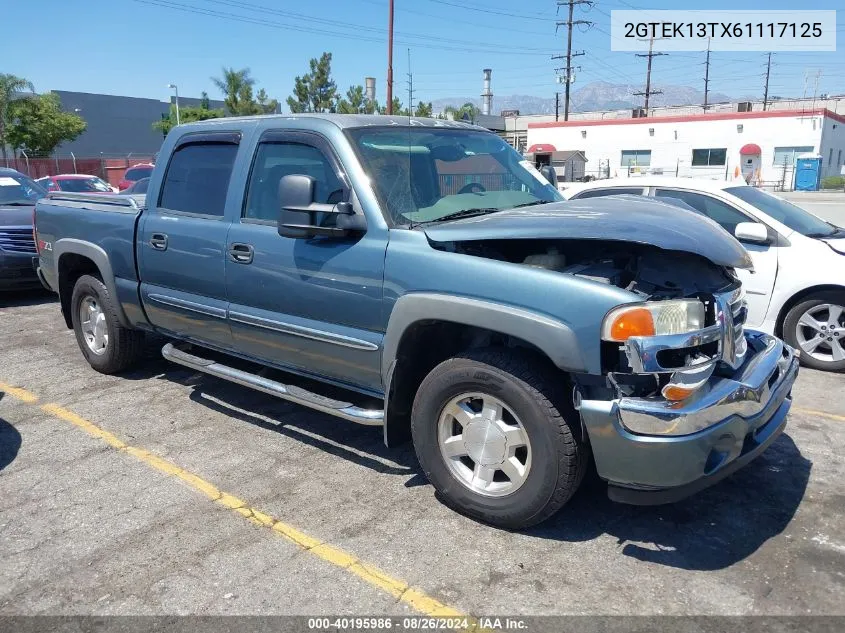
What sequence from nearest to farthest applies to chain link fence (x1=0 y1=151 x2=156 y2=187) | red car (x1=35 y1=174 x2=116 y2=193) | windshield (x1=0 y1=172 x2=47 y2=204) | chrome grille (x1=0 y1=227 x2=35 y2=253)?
1. chrome grille (x1=0 y1=227 x2=35 y2=253)
2. windshield (x1=0 y1=172 x2=47 y2=204)
3. red car (x1=35 y1=174 x2=116 y2=193)
4. chain link fence (x1=0 y1=151 x2=156 y2=187)

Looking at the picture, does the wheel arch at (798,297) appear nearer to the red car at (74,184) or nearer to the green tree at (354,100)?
the red car at (74,184)

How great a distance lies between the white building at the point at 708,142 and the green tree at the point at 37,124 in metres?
31.6

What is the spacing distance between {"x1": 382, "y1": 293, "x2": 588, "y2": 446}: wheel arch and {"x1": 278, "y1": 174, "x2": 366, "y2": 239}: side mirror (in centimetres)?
55

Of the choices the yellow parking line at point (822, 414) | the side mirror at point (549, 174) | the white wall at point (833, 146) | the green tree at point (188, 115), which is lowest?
the yellow parking line at point (822, 414)

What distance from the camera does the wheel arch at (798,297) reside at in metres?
5.77

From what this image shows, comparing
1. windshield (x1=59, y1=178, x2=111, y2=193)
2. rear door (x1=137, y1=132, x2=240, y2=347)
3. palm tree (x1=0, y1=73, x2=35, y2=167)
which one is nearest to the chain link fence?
palm tree (x1=0, y1=73, x2=35, y2=167)

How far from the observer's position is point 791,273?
591 cm

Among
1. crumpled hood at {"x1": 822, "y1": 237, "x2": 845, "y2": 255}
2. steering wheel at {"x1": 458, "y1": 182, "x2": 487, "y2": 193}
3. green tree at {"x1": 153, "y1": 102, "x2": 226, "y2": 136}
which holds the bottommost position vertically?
crumpled hood at {"x1": 822, "y1": 237, "x2": 845, "y2": 255}

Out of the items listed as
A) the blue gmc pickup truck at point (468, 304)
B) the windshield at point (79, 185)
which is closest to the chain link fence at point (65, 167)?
the windshield at point (79, 185)

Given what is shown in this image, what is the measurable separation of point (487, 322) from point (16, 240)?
7874 millimetres

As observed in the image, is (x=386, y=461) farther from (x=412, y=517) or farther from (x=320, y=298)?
(x=320, y=298)

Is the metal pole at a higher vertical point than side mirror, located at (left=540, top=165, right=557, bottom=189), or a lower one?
higher

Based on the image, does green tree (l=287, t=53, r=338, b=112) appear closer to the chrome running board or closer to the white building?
the white building

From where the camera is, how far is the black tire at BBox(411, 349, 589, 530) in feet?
10.1
